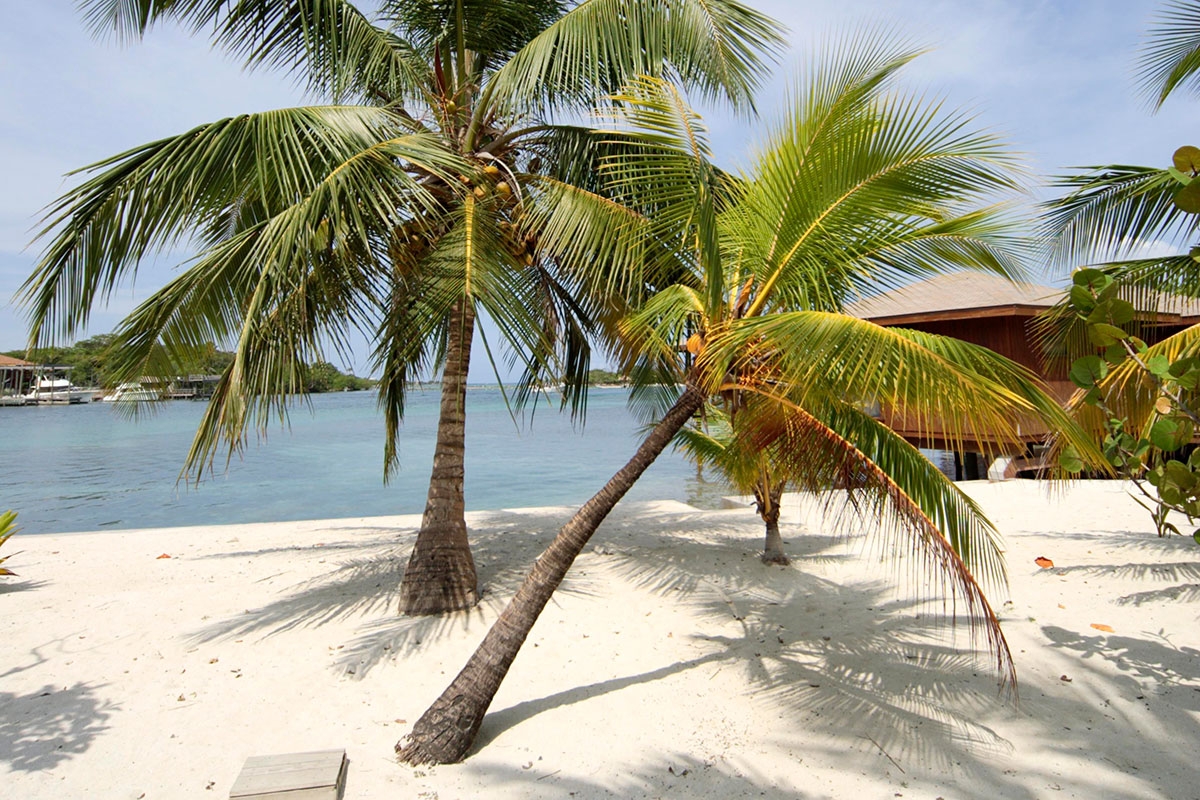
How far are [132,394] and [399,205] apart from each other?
227 centimetres

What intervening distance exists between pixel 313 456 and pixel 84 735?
24.5 metres

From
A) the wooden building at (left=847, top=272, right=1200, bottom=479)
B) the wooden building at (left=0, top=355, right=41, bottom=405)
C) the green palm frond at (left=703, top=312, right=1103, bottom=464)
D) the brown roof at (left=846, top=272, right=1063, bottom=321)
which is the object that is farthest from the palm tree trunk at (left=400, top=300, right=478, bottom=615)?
the wooden building at (left=0, top=355, right=41, bottom=405)

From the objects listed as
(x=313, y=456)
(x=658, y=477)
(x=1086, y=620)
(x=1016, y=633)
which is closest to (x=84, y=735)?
(x=1016, y=633)

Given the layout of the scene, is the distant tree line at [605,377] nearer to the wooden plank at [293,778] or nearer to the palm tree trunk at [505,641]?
the palm tree trunk at [505,641]

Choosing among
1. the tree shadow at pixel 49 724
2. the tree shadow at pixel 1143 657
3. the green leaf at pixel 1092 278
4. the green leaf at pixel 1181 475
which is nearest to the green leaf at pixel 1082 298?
the green leaf at pixel 1092 278

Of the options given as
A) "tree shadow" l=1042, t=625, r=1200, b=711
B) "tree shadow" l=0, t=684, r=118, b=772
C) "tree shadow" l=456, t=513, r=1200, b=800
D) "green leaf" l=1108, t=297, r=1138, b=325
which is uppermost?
"green leaf" l=1108, t=297, r=1138, b=325

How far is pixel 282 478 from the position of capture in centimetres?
2084

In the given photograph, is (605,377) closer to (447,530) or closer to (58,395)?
(447,530)

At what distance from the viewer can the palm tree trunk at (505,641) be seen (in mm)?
3658

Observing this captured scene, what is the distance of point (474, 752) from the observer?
3746 mm

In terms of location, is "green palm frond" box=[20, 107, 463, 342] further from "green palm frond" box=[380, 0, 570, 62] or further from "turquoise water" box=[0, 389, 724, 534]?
"turquoise water" box=[0, 389, 724, 534]

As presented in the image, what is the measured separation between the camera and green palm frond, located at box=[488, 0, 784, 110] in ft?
16.6

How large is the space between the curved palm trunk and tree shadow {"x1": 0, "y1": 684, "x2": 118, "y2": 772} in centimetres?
525

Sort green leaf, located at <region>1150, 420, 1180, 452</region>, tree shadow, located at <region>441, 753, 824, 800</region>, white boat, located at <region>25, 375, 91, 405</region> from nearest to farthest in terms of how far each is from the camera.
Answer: green leaf, located at <region>1150, 420, 1180, 452</region>, tree shadow, located at <region>441, 753, 824, 800</region>, white boat, located at <region>25, 375, 91, 405</region>
